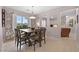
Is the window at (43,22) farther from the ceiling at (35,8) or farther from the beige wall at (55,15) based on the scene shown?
the ceiling at (35,8)

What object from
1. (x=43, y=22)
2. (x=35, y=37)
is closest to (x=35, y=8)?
(x=43, y=22)

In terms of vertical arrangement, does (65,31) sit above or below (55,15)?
below

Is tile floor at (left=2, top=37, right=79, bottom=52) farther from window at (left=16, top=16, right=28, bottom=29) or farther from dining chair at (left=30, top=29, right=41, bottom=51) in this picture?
window at (left=16, top=16, right=28, bottom=29)

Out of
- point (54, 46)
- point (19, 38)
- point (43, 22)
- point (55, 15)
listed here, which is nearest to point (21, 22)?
point (19, 38)

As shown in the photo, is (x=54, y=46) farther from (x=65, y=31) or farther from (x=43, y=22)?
Result: (x=43, y=22)

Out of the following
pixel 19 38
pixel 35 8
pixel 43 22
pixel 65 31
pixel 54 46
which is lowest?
pixel 54 46

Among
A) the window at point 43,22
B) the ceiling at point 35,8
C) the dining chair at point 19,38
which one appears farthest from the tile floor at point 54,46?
the ceiling at point 35,8

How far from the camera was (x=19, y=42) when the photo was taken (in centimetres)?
204

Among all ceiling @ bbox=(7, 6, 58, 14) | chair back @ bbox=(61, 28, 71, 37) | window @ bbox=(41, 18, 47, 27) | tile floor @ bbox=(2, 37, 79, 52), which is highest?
ceiling @ bbox=(7, 6, 58, 14)

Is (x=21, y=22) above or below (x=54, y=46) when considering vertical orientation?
above

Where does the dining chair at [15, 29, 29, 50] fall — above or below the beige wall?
below

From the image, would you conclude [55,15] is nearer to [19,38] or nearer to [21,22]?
[21,22]

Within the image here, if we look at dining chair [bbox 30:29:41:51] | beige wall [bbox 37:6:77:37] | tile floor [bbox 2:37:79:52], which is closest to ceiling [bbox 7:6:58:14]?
beige wall [bbox 37:6:77:37]
